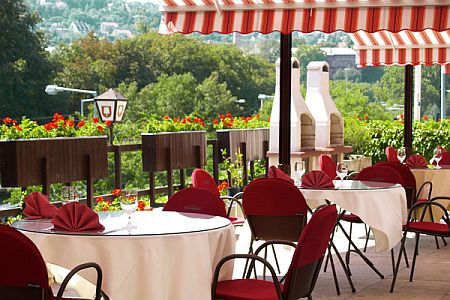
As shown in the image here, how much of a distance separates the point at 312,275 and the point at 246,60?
147 feet

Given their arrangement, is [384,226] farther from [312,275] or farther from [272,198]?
[312,275]

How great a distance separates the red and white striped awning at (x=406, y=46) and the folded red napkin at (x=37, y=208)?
25.9 feet

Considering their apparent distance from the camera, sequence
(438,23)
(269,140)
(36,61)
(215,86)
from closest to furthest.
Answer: (438,23), (269,140), (36,61), (215,86)

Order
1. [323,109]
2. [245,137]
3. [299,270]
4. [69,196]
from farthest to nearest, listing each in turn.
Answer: [323,109], [245,137], [69,196], [299,270]

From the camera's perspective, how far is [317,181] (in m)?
6.81

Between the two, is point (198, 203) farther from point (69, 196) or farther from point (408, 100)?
point (408, 100)

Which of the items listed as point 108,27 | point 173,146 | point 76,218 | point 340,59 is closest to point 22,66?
point 108,27

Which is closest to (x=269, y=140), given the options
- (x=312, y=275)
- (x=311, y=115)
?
(x=311, y=115)

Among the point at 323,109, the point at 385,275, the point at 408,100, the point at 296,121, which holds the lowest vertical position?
the point at 385,275

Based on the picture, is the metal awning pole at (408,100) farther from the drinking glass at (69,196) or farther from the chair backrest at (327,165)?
the drinking glass at (69,196)

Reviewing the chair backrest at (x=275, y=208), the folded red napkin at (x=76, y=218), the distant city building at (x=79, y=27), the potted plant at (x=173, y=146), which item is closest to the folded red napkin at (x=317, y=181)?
the chair backrest at (x=275, y=208)

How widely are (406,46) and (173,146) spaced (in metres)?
3.73

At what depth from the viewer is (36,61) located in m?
40.4

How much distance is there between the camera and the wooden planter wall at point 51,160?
772 cm
